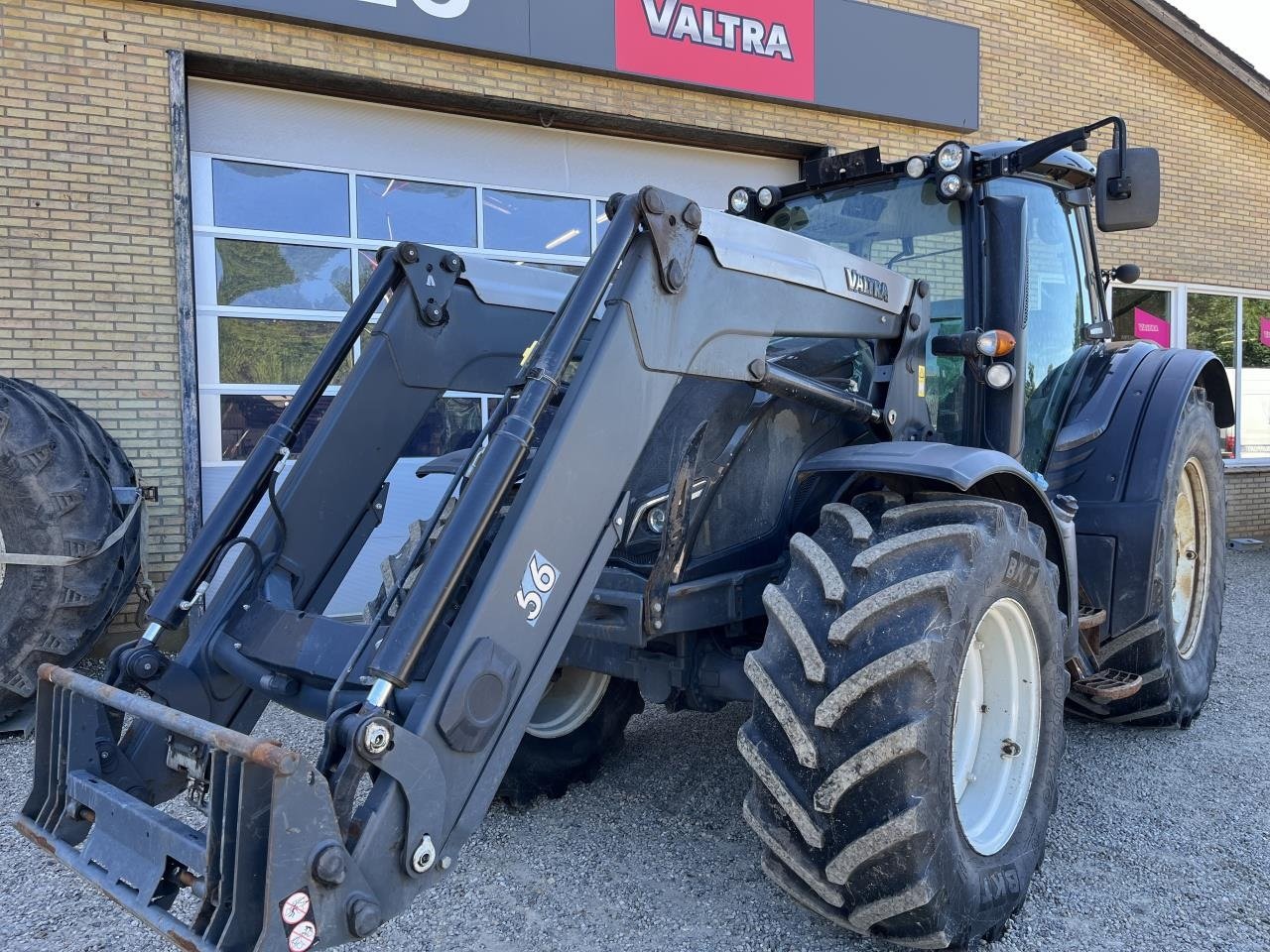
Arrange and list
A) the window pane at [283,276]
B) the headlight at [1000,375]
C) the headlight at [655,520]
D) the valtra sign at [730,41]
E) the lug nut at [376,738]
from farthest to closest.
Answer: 1. the valtra sign at [730,41]
2. the window pane at [283,276]
3. the headlight at [1000,375]
4. the headlight at [655,520]
5. the lug nut at [376,738]

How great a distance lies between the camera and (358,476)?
325 centimetres

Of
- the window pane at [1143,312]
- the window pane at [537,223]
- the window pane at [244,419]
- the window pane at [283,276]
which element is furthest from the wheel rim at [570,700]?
the window pane at [1143,312]

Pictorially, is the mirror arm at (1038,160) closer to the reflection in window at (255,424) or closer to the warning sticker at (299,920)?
the warning sticker at (299,920)

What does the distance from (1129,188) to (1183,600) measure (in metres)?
2.20

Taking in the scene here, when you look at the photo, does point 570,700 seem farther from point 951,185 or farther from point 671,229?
point 951,185

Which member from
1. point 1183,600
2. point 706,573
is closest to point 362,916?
point 706,573

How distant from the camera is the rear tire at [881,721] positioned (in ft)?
7.86

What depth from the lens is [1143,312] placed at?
1160cm

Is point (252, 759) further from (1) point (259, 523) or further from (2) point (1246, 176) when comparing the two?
(2) point (1246, 176)

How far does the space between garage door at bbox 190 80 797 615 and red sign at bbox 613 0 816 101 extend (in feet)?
2.97

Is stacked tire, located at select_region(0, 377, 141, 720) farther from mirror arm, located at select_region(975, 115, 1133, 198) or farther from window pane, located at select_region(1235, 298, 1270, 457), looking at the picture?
window pane, located at select_region(1235, 298, 1270, 457)

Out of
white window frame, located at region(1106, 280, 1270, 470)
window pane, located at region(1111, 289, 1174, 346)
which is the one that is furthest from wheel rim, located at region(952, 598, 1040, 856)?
window pane, located at region(1111, 289, 1174, 346)

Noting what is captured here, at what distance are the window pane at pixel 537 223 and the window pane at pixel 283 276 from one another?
122 centimetres

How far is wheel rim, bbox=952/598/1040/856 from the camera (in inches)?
118
